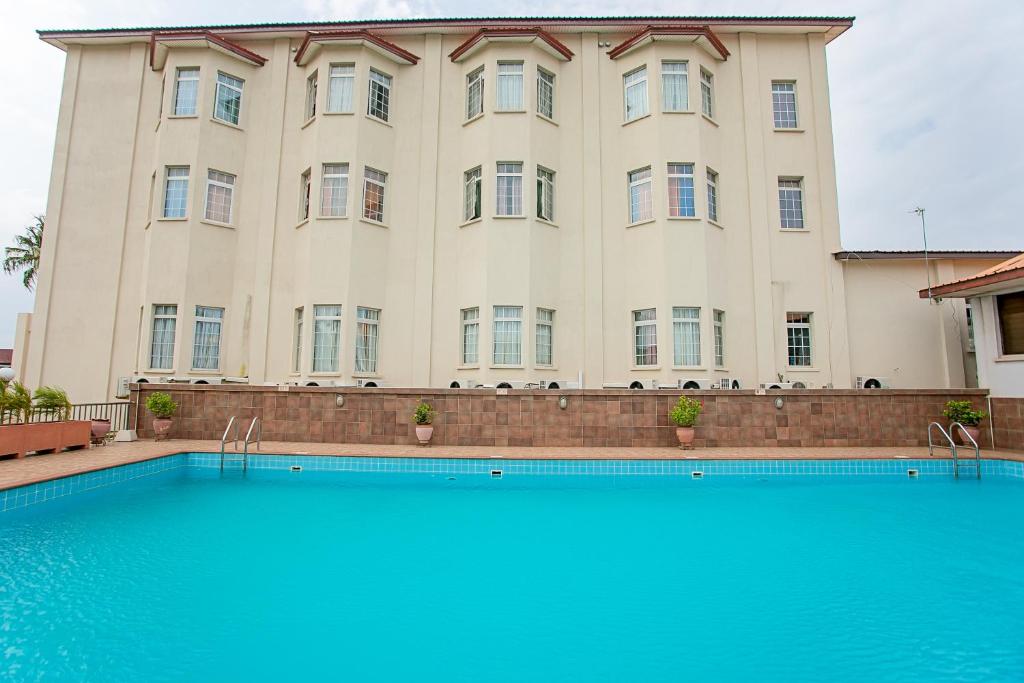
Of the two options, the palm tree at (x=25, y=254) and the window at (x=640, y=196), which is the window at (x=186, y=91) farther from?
the palm tree at (x=25, y=254)

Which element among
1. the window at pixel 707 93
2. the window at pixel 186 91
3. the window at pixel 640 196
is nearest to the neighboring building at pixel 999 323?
the window at pixel 640 196

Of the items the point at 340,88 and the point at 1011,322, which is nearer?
the point at 1011,322

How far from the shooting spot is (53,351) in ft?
41.8

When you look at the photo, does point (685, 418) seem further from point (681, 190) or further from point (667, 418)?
point (681, 190)

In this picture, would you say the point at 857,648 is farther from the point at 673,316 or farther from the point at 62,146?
the point at 62,146

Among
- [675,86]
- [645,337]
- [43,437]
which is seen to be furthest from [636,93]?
[43,437]

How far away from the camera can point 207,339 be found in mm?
12500

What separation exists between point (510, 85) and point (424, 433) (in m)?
9.02

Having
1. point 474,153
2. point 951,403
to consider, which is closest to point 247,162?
point 474,153

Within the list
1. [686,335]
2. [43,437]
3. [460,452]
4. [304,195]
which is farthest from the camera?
[304,195]

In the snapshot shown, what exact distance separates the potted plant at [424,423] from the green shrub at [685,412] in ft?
15.0

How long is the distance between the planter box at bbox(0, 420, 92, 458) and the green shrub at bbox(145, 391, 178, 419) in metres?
1.12

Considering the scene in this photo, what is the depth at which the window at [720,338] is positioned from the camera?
A: 12117 mm

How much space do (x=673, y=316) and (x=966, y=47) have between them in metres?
12.8
